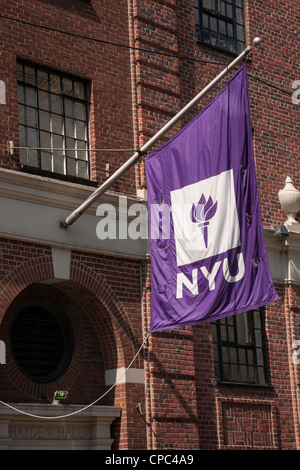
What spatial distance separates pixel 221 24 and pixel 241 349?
6.79 m

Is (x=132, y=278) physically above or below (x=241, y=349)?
above

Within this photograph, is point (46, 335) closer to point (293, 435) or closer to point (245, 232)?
point (245, 232)

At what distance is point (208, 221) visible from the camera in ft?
43.3

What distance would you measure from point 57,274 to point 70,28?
445 centimetres

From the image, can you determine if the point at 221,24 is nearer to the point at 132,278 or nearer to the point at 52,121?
the point at 52,121

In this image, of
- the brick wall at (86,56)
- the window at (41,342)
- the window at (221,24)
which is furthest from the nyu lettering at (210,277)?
the window at (221,24)

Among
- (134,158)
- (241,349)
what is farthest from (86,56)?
(241,349)

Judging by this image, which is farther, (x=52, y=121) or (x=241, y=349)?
(x=241, y=349)

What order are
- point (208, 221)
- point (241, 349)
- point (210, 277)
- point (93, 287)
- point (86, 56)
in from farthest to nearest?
point (241, 349) → point (86, 56) → point (93, 287) → point (208, 221) → point (210, 277)

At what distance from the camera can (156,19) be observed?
694 inches

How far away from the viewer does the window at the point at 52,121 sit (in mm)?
15367

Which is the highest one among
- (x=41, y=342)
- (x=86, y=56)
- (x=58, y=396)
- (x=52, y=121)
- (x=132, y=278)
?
(x=86, y=56)

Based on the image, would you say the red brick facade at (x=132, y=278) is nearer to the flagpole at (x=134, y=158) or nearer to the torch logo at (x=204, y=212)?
the flagpole at (x=134, y=158)
